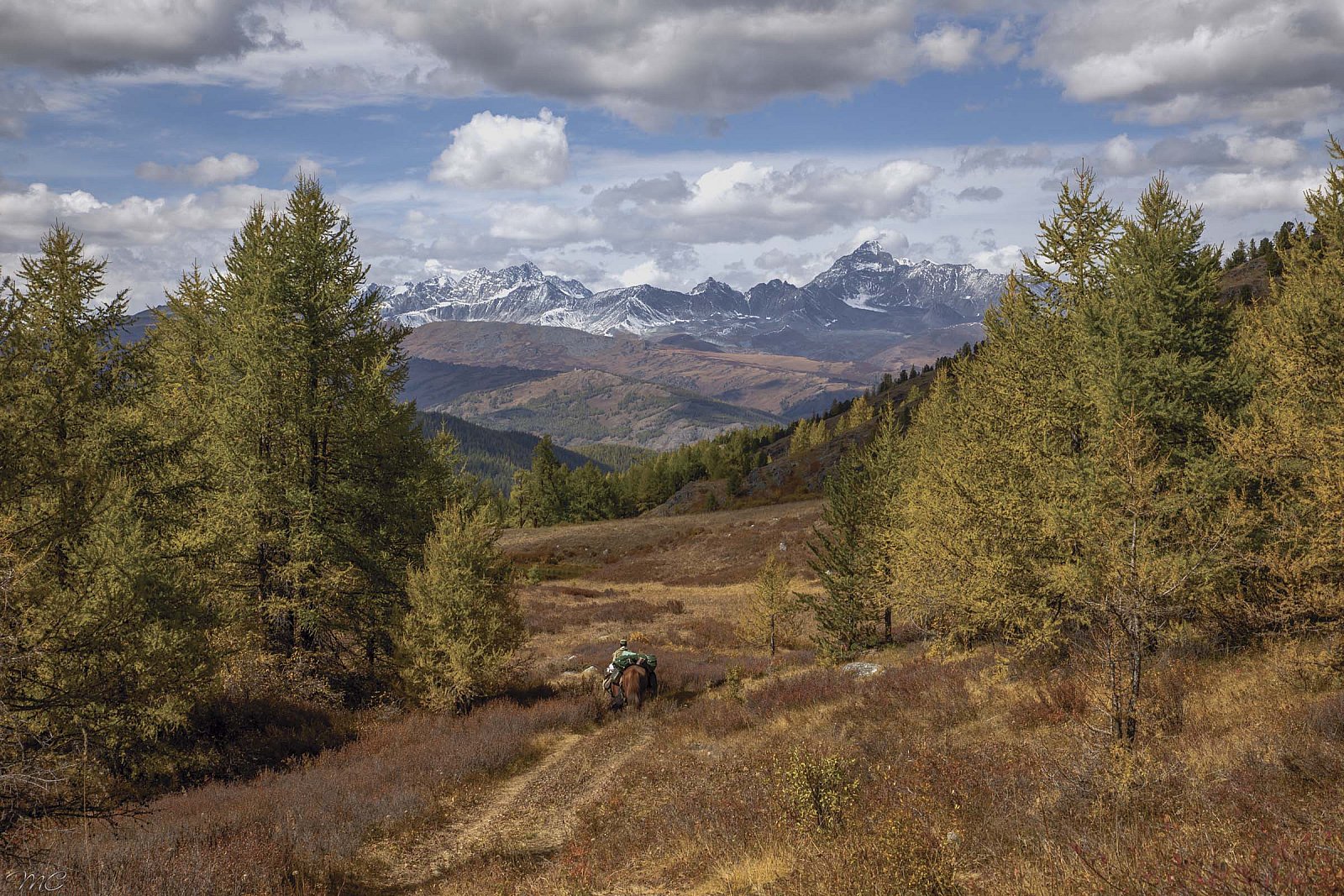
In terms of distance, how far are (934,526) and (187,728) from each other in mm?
18698

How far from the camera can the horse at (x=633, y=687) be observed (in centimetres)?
2077

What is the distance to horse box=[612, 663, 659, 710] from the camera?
20766 millimetres

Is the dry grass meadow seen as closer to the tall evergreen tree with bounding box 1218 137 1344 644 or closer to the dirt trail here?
the dirt trail

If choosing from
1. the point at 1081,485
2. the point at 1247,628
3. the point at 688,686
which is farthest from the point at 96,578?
the point at 1247,628

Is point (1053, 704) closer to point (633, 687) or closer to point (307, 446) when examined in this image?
point (633, 687)

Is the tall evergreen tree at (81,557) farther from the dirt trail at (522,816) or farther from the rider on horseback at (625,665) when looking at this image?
the rider on horseback at (625,665)

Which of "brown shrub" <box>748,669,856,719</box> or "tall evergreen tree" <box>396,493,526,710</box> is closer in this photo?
"tall evergreen tree" <box>396,493,526,710</box>

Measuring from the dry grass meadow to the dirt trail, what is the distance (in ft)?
0.22

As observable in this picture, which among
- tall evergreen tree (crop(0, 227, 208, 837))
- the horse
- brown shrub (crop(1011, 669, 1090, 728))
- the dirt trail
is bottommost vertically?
the horse

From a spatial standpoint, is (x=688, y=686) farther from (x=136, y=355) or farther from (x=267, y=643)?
(x=136, y=355)

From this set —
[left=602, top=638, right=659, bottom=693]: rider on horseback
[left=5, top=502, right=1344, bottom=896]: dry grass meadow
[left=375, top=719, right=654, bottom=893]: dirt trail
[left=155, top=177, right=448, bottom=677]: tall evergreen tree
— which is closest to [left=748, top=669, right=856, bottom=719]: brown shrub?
[left=5, top=502, right=1344, bottom=896]: dry grass meadow

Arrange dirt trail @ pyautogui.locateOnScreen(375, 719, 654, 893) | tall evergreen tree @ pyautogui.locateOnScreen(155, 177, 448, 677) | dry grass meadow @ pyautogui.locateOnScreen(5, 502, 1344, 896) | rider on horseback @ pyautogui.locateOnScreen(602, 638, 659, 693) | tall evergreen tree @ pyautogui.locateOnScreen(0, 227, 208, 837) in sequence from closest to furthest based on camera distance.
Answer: dry grass meadow @ pyautogui.locateOnScreen(5, 502, 1344, 896)
tall evergreen tree @ pyautogui.locateOnScreen(0, 227, 208, 837)
dirt trail @ pyautogui.locateOnScreen(375, 719, 654, 893)
tall evergreen tree @ pyautogui.locateOnScreen(155, 177, 448, 677)
rider on horseback @ pyautogui.locateOnScreen(602, 638, 659, 693)

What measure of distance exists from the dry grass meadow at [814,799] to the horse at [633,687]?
0.59 m

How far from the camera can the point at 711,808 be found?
11.1 m
